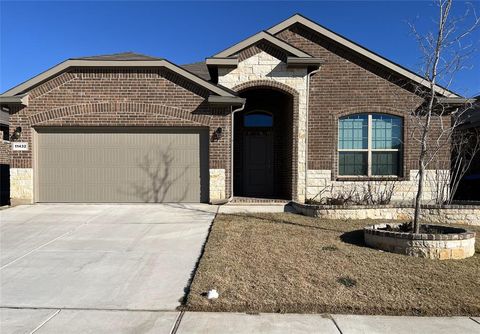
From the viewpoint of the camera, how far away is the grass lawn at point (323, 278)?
475cm

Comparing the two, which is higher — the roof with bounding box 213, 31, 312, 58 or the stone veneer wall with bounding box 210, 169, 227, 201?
the roof with bounding box 213, 31, 312, 58

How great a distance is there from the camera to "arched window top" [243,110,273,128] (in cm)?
1458

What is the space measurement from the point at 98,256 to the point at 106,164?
569cm

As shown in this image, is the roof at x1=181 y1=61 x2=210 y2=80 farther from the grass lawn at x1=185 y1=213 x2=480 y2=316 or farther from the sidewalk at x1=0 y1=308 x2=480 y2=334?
the sidewalk at x1=0 y1=308 x2=480 y2=334

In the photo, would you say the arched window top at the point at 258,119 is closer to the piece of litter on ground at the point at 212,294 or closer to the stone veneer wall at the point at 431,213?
the stone veneer wall at the point at 431,213

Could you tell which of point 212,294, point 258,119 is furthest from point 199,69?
point 212,294

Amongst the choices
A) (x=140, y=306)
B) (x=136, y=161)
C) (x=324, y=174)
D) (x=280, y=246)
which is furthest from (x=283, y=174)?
(x=140, y=306)

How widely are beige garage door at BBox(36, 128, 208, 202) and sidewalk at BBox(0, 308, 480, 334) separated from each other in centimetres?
735

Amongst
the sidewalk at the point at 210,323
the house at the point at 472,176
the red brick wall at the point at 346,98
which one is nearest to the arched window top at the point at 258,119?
the red brick wall at the point at 346,98

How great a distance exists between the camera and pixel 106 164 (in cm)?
1193

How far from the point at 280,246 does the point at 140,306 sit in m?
3.11

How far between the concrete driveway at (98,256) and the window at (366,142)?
5394mm

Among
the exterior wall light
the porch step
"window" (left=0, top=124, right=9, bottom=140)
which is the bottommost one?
the porch step

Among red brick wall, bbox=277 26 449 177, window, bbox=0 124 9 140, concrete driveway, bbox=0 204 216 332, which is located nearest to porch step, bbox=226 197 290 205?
concrete driveway, bbox=0 204 216 332
